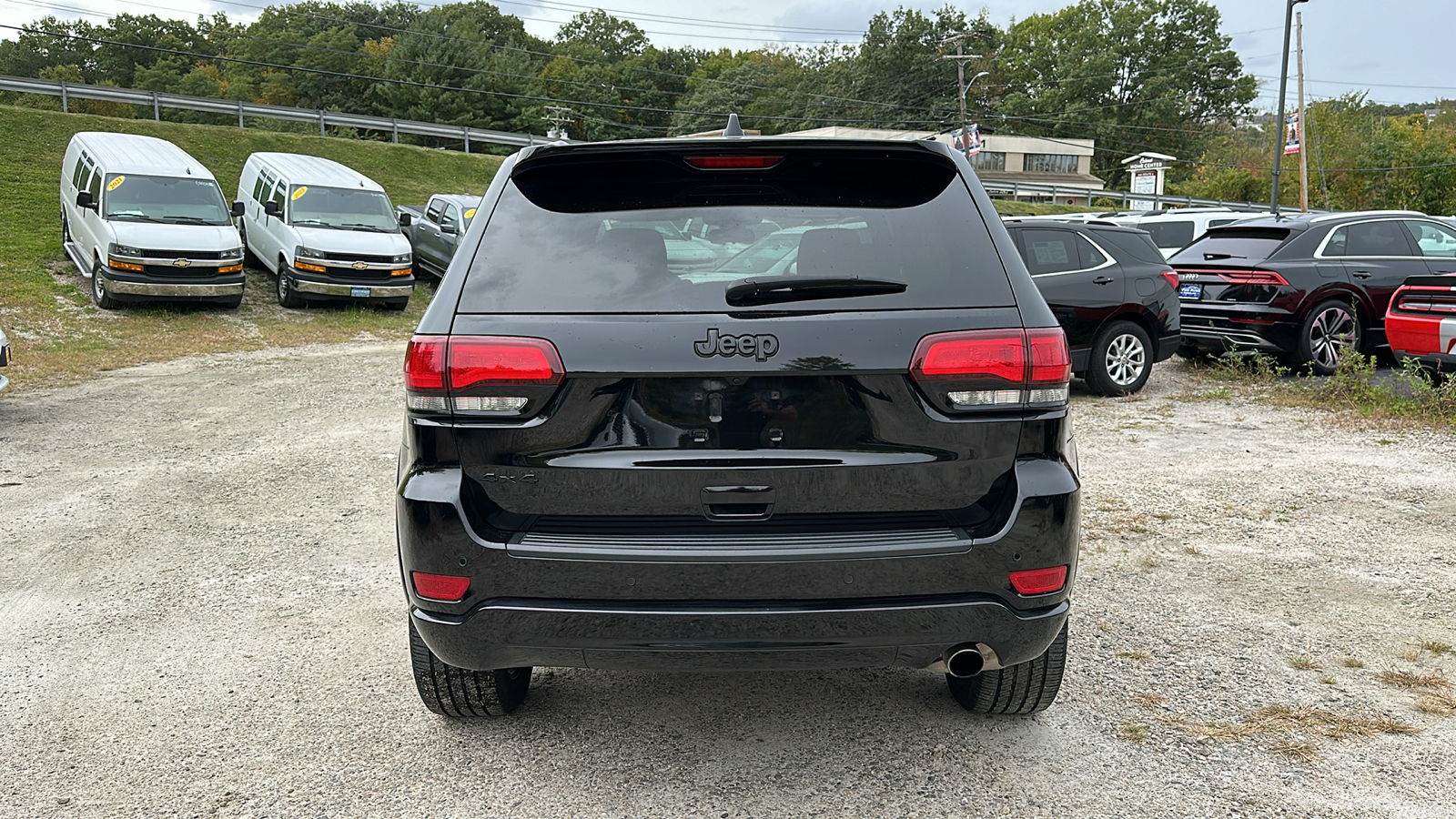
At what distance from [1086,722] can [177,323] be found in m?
15.6

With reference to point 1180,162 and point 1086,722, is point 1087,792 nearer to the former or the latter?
point 1086,722

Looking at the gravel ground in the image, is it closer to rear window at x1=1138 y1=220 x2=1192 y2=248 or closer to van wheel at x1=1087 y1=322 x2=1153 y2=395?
van wheel at x1=1087 y1=322 x2=1153 y2=395

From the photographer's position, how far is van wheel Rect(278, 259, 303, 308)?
1745cm

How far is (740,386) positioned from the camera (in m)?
2.58

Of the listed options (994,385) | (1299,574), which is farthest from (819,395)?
(1299,574)

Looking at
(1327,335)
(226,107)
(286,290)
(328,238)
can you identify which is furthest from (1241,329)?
(226,107)

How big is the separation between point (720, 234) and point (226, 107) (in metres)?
33.4

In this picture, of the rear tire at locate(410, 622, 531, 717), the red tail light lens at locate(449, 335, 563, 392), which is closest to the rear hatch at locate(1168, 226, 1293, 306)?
the rear tire at locate(410, 622, 531, 717)

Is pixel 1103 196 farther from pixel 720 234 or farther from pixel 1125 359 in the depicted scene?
pixel 720 234

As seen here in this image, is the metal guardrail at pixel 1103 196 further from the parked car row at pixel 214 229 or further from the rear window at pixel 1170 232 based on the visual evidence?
the parked car row at pixel 214 229

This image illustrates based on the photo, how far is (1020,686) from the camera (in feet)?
10.7

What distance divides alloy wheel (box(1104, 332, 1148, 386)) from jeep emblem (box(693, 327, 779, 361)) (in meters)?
8.24

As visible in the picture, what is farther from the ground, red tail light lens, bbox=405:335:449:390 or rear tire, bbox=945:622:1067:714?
red tail light lens, bbox=405:335:449:390

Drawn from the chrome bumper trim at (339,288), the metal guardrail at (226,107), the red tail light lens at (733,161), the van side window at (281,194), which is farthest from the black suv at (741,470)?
the metal guardrail at (226,107)
